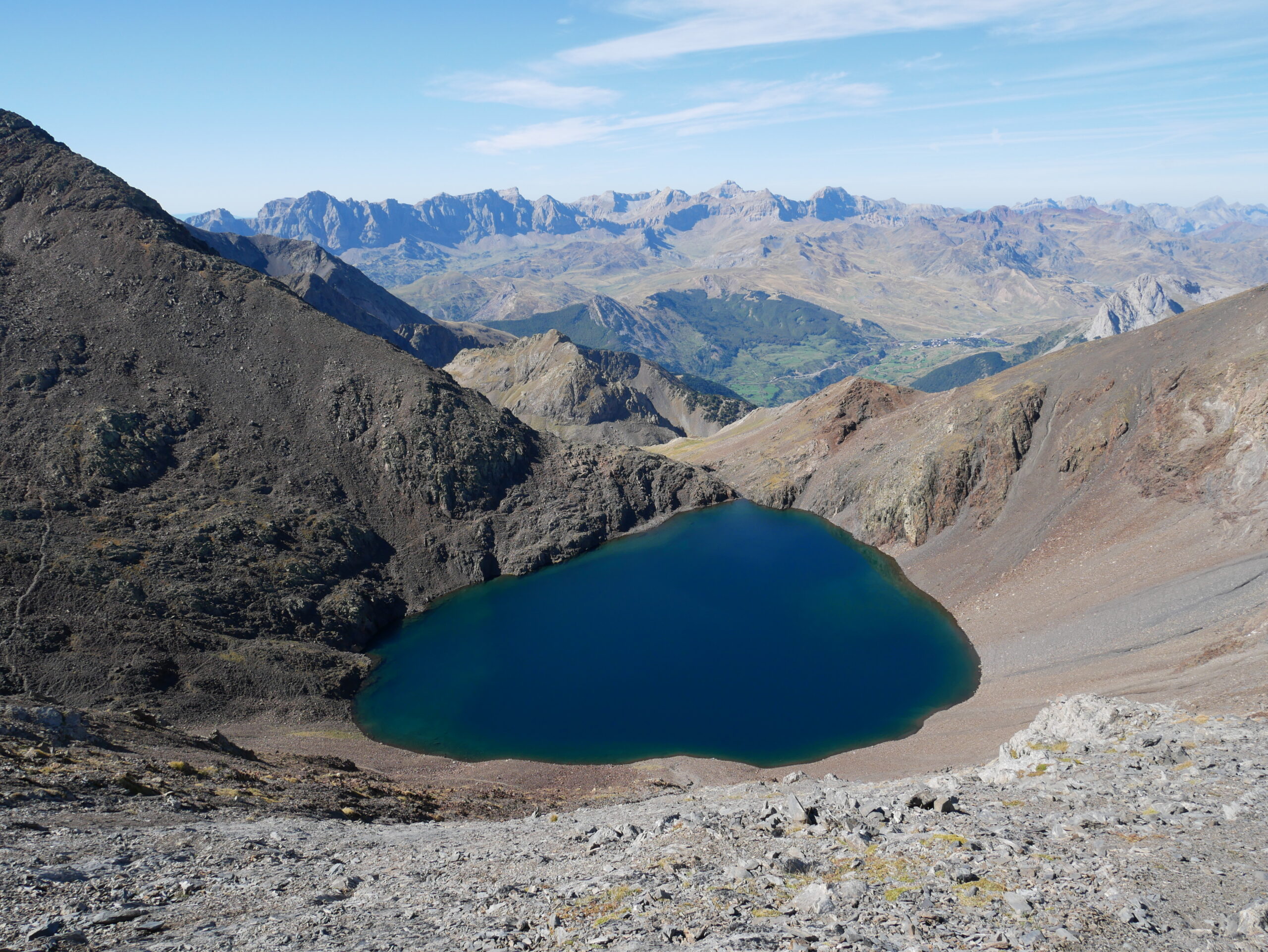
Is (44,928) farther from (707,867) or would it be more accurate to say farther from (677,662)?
(677,662)

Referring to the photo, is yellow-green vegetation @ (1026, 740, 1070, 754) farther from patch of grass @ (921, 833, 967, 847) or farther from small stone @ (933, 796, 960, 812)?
patch of grass @ (921, 833, 967, 847)

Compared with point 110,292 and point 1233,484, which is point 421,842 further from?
point 110,292

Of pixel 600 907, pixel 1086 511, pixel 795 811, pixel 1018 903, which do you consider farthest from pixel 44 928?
pixel 1086 511

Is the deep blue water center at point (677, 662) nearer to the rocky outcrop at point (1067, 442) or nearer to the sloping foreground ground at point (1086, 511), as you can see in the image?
the sloping foreground ground at point (1086, 511)

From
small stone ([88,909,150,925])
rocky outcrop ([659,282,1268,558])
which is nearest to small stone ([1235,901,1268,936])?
small stone ([88,909,150,925])

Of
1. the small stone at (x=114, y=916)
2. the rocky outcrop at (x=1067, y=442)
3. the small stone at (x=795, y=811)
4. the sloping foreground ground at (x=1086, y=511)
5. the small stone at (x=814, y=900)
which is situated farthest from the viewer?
the rocky outcrop at (x=1067, y=442)

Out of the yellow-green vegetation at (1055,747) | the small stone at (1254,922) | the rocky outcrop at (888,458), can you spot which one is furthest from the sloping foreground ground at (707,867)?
the rocky outcrop at (888,458)
